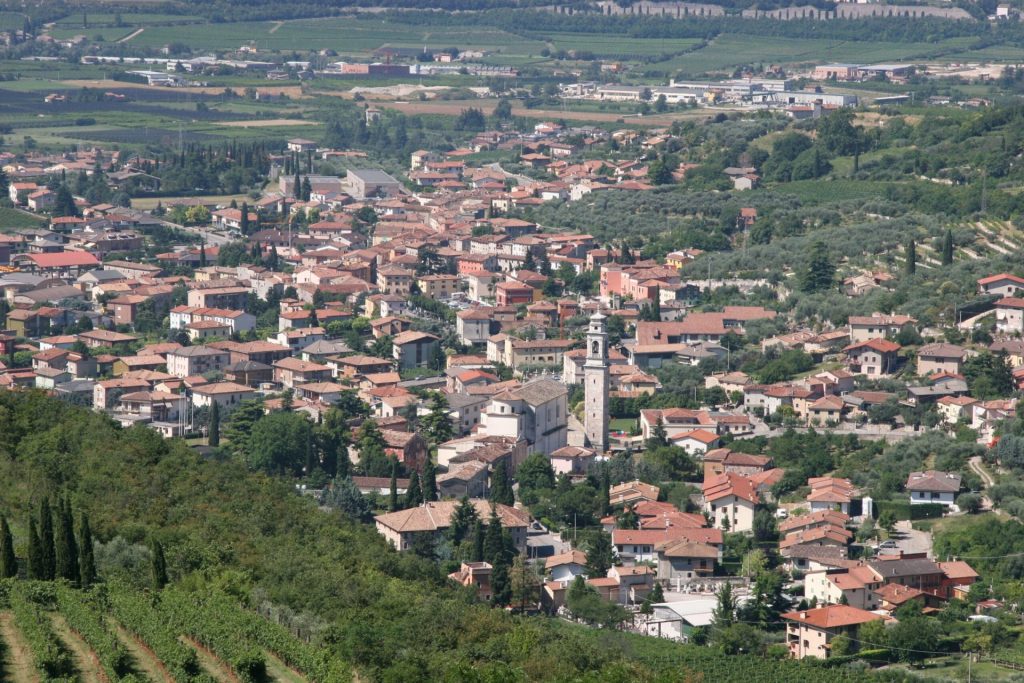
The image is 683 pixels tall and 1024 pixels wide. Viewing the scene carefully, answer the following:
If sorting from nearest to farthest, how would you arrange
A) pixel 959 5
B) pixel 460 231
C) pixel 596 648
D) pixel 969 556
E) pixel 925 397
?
1. pixel 596 648
2. pixel 969 556
3. pixel 925 397
4. pixel 460 231
5. pixel 959 5

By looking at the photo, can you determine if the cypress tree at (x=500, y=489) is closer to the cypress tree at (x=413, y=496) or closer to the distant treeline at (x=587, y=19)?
the cypress tree at (x=413, y=496)

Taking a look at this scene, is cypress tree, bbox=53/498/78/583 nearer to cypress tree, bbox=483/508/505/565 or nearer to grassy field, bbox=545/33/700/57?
cypress tree, bbox=483/508/505/565

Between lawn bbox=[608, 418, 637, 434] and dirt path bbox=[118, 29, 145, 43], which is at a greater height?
lawn bbox=[608, 418, 637, 434]

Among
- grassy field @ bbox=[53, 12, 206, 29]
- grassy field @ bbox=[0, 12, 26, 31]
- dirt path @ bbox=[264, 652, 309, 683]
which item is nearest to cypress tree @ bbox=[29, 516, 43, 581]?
dirt path @ bbox=[264, 652, 309, 683]

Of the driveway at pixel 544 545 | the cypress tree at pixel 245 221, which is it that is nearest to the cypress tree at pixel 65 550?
the driveway at pixel 544 545

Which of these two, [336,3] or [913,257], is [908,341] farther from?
[336,3]

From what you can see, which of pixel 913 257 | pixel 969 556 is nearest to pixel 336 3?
pixel 913 257

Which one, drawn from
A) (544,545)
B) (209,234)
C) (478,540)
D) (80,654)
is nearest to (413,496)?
(544,545)
